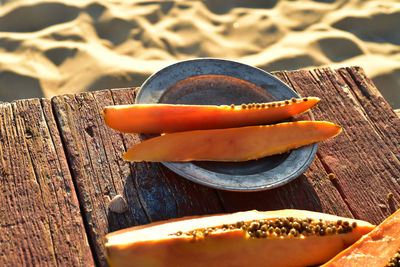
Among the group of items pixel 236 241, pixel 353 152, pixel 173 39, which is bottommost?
pixel 236 241

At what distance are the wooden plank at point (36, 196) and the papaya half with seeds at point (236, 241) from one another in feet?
0.62

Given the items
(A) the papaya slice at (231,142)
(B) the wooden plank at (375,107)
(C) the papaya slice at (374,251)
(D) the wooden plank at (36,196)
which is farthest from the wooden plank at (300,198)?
(D) the wooden plank at (36,196)

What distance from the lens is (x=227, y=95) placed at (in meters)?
1.98

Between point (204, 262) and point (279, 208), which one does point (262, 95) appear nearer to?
point (279, 208)

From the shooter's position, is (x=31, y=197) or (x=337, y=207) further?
(x=337, y=207)

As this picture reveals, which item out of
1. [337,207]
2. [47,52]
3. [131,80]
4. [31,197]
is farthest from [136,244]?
[47,52]

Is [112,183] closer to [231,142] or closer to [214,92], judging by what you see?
[231,142]

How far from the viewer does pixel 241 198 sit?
1614 millimetres

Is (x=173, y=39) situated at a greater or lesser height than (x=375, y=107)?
greater

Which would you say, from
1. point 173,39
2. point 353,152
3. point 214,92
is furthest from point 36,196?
point 173,39

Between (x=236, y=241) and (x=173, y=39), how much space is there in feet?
8.40

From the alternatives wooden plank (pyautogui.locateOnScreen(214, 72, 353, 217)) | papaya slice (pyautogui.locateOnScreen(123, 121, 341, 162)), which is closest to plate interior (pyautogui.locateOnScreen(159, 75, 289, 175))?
papaya slice (pyautogui.locateOnScreen(123, 121, 341, 162))

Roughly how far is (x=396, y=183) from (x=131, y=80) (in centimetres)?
200

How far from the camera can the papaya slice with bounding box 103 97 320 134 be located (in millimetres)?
1655
